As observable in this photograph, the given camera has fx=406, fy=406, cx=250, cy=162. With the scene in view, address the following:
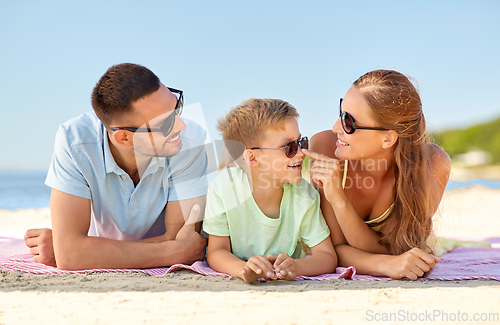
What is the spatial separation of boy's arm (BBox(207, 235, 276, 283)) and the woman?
803 millimetres

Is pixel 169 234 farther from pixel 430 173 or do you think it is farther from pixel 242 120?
pixel 430 173

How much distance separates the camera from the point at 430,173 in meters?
3.30

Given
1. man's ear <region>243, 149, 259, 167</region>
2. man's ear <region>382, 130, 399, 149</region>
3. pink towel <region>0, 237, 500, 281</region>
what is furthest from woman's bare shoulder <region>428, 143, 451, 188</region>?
man's ear <region>243, 149, 259, 167</region>

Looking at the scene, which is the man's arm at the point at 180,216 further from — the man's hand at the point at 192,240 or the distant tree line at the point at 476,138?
the distant tree line at the point at 476,138

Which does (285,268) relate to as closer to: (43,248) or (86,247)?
(86,247)

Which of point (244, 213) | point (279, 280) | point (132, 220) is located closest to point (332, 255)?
point (279, 280)

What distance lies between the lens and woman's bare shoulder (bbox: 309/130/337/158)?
11.4ft

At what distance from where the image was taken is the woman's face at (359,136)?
10.4 ft

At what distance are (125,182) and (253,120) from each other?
3.76 feet

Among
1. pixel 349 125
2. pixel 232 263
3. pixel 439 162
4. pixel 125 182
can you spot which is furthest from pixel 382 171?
pixel 125 182

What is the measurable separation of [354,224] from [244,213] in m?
0.85

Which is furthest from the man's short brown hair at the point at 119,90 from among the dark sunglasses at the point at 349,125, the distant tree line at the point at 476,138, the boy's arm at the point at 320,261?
the distant tree line at the point at 476,138

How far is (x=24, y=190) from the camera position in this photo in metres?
23.4

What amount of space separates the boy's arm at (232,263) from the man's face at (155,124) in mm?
819
